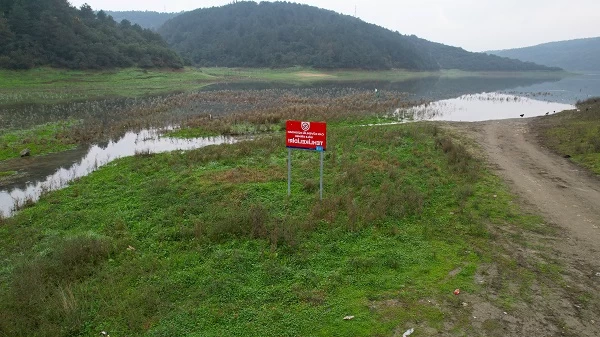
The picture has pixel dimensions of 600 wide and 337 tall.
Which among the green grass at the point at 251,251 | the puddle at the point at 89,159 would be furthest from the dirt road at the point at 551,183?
the puddle at the point at 89,159

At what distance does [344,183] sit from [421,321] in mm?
8277

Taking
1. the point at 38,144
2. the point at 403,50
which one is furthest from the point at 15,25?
the point at 403,50

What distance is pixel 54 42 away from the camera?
7944cm

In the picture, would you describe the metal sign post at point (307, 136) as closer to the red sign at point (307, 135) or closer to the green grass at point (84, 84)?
the red sign at point (307, 135)

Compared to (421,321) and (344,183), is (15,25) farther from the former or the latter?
(421,321)

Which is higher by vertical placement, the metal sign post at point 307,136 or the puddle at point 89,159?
the metal sign post at point 307,136

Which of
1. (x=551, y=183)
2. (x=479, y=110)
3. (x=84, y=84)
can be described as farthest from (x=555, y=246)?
(x=84, y=84)

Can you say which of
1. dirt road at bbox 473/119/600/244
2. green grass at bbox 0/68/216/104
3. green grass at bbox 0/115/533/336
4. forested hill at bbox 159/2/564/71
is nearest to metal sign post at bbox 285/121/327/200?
green grass at bbox 0/115/533/336

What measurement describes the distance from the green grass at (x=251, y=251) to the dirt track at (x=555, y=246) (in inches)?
29.3

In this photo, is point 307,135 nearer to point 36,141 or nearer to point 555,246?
point 555,246

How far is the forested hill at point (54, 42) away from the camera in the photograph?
72250 millimetres

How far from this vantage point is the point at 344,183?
50.0ft

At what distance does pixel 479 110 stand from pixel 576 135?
23.9 m

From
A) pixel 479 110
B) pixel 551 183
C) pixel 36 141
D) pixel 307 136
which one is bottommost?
pixel 551 183
